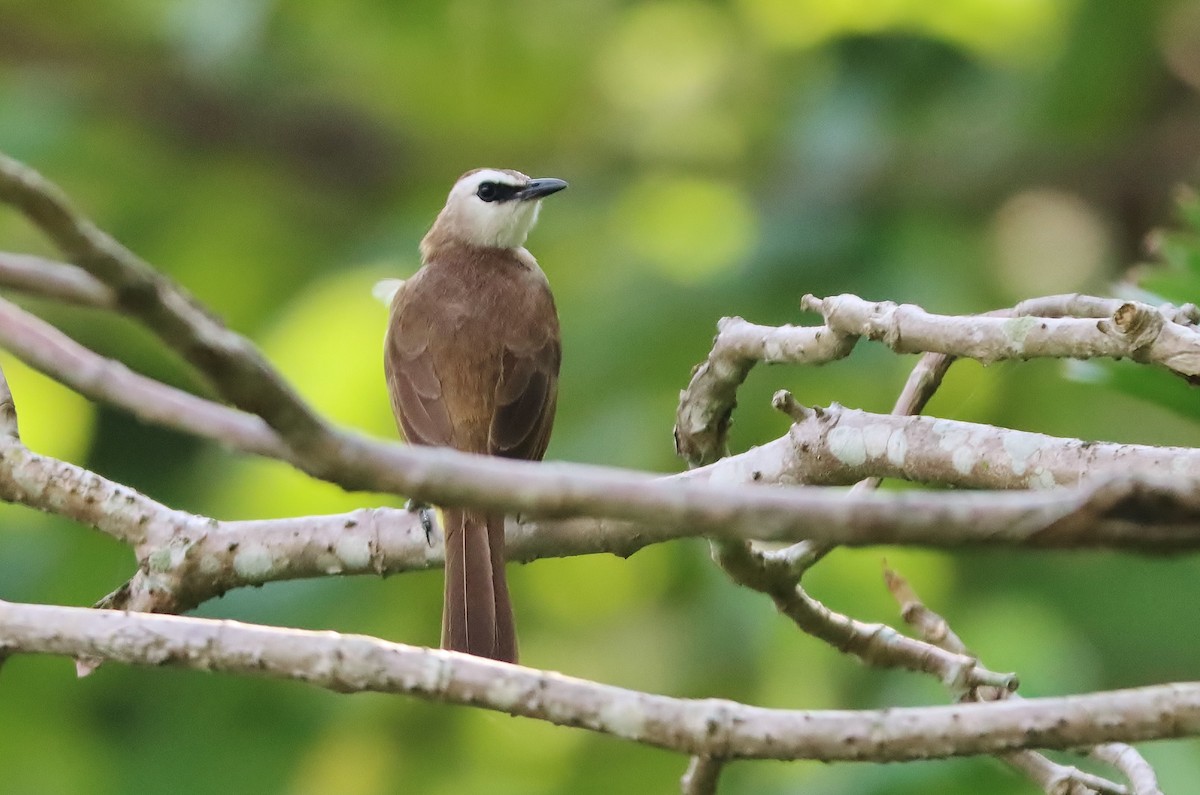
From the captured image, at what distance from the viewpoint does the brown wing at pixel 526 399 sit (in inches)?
188

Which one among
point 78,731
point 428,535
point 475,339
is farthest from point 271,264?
point 428,535

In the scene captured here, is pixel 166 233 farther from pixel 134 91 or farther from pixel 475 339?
pixel 475 339

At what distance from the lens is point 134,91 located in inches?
374

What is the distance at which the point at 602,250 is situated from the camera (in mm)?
7375

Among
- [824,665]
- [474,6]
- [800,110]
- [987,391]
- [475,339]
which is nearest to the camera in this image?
[475,339]

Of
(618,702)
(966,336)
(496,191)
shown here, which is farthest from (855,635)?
(496,191)

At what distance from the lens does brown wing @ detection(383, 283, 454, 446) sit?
4.83 meters

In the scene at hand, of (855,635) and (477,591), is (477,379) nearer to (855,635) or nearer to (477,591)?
(477,591)

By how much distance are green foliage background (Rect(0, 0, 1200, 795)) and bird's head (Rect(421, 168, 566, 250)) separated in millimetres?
943

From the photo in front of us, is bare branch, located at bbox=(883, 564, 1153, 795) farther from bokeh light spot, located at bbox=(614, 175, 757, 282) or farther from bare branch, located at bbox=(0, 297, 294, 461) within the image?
bokeh light spot, located at bbox=(614, 175, 757, 282)

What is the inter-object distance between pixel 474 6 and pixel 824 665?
4334mm

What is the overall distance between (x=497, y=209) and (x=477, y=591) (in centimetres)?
204

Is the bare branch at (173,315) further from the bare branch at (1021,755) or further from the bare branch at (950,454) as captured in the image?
the bare branch at (950,454)

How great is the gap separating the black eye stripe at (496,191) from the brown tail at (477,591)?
6.84 feet
